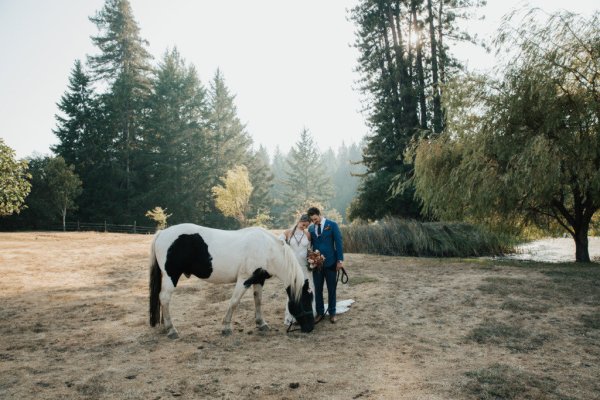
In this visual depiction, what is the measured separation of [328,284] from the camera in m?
5.87

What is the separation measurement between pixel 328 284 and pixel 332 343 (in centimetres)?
114

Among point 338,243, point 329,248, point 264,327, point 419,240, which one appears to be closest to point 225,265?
point 264,327

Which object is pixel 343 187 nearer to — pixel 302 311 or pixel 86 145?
pixel 86 145

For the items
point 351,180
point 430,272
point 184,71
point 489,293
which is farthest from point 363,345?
point 351,180

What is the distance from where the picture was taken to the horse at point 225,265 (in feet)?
17.4

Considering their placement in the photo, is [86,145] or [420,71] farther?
[86,145]

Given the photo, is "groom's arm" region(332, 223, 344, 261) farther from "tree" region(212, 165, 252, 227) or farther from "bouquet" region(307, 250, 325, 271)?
"tree" region(212, 165, 252, 227)

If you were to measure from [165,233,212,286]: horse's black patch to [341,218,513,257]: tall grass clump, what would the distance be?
9648 millimetres

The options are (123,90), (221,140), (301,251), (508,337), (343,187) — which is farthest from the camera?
(343,187)

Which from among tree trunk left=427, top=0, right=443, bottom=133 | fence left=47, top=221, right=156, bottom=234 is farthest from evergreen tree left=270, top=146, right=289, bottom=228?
tree trunk left=427, top=0, right=443, bottom=133

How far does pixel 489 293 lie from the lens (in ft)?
22.5

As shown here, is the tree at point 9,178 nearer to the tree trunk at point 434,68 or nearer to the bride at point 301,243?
the bride at point 301,243

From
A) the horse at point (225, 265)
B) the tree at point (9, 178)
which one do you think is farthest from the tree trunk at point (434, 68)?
the tree at point (9, 178)

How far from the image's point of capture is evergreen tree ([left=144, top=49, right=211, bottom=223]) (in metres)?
35.9
